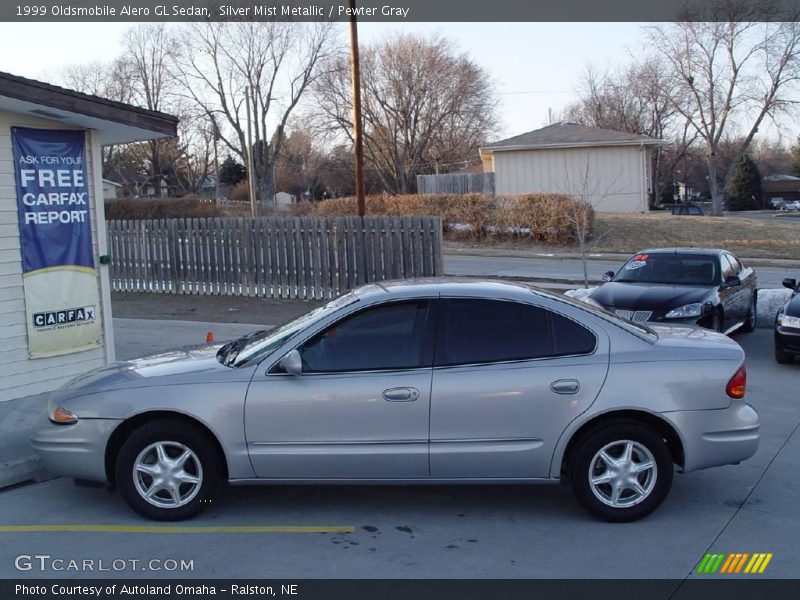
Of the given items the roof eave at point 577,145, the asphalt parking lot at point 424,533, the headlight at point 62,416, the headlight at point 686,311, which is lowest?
the asphalt parking lot at point 424,533

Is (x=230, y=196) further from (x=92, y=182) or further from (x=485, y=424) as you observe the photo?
(x=485, y=424)

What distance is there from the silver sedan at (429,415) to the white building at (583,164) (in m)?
35.8

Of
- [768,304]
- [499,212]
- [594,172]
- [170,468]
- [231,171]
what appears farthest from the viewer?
[231,171]

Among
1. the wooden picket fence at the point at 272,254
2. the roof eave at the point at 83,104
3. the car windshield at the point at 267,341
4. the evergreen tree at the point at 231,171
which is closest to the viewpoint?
the car windshield at the point at 267,341

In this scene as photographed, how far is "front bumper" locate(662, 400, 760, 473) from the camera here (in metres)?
5.55

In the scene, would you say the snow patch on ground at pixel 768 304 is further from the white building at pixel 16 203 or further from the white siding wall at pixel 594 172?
the white siding wall at pixel 594 172

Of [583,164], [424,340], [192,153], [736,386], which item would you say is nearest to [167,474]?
[424,340]

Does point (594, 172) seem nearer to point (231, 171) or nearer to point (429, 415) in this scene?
point (429, 415)

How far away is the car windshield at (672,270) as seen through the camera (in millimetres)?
12516

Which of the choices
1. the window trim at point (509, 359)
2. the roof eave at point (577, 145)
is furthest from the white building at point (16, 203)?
the roof eave at point (577, 145)

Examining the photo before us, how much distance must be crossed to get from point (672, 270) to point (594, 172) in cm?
2990

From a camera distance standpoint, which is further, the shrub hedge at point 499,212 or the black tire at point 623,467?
the shrub hedge at point 499,212

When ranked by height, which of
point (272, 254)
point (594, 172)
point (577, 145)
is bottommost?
point (272, 254)

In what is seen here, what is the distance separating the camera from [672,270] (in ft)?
42.0
